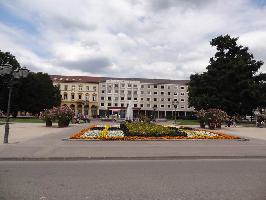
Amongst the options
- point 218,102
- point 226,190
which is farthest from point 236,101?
point 226,190

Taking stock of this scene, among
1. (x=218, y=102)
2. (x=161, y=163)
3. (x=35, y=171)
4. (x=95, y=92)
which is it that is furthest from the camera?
(x=95, y=92)

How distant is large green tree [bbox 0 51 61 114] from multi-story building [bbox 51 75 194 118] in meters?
46.1

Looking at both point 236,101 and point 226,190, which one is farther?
point 236,101

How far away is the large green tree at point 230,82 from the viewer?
63844 millimetres

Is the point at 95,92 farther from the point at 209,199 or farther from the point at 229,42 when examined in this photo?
the point at 209,199

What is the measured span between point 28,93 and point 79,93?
5814 cm

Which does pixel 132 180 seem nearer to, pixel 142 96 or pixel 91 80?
pixel 142 96

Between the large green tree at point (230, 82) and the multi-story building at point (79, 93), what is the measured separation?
7581 centimetres

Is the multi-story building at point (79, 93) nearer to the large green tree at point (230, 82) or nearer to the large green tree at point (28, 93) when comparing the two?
the large green tree at point (28, 93)

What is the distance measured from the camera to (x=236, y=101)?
218 feet

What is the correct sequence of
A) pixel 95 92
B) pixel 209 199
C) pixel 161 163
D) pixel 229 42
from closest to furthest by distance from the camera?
1. pixel 209 199
2. pixel 161 163
3. pixel 229 42
4. pixel 95 92

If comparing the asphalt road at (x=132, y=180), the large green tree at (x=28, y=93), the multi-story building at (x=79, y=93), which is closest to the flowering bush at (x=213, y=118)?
the asphalt road at (x=132, y=180)

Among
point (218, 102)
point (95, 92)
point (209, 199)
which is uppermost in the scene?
point (95, 92)

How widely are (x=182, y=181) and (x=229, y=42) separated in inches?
2432
